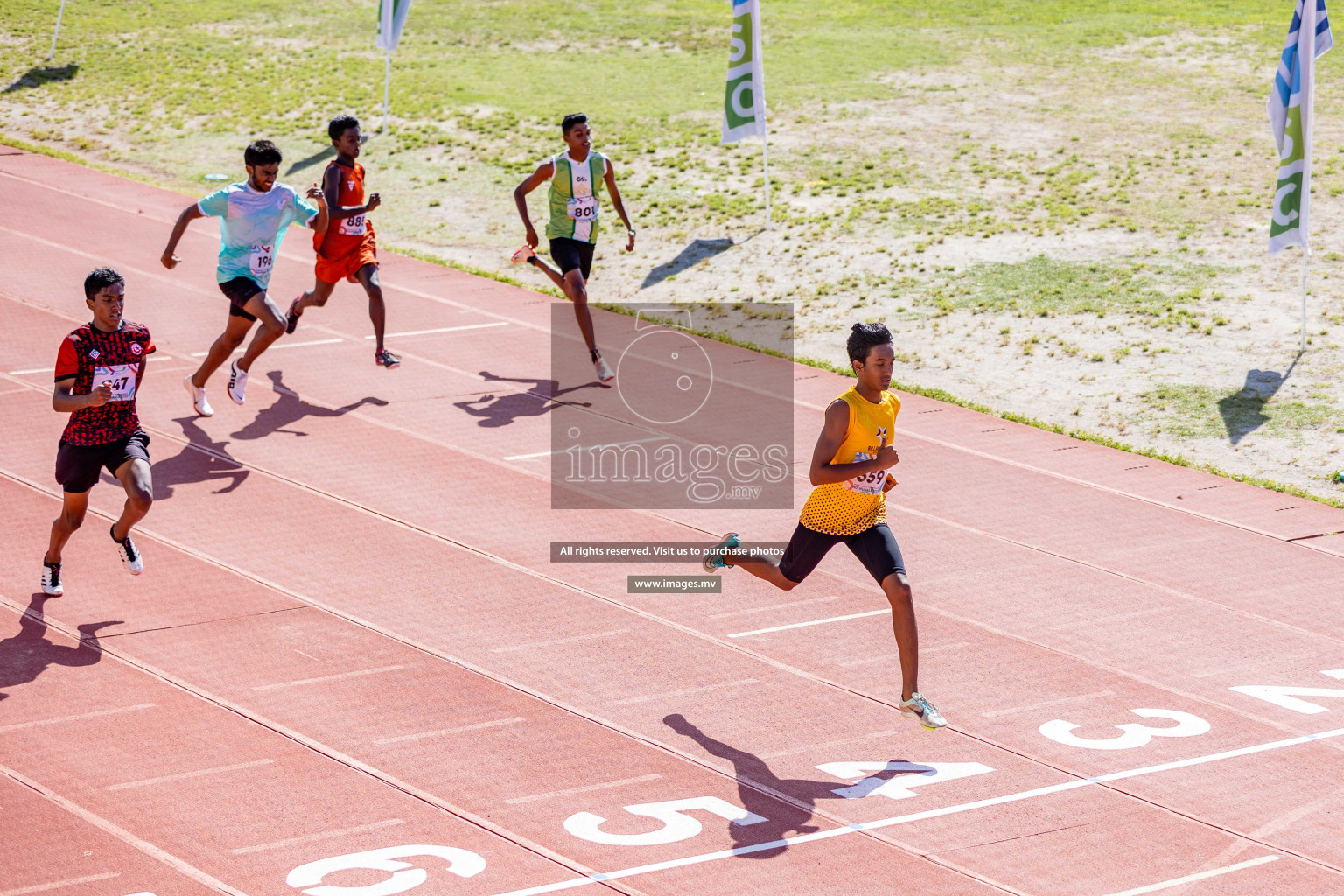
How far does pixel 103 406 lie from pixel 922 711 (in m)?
4.60

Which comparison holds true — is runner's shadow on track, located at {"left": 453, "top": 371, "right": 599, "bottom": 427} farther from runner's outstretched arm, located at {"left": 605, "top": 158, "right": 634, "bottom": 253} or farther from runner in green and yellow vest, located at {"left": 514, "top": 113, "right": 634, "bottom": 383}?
runner's outstretched arm, located at {"left": 605, "top": 158, "right": 634, "bottom": 253}

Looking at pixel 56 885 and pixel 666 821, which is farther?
pixel 666 821

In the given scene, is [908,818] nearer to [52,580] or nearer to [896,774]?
[896,774]

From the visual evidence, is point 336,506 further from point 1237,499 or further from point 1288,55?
point 1288,55

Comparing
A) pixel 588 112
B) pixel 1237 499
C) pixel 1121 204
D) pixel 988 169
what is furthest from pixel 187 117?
pixel 1237 499

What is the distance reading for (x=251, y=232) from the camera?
36.5 feet

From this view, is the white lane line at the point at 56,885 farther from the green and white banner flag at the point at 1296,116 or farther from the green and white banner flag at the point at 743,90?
the green and white banner flag at the point at 743,90

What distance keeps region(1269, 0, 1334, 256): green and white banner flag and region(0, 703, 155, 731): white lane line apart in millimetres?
11589

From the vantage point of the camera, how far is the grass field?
15.2 meters

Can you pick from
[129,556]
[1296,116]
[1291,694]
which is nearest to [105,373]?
[129,556]

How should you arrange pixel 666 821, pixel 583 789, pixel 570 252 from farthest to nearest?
pixel 570 252 → pixel 583 789 → pixel 666 821

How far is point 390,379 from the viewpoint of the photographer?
13312 millimetres

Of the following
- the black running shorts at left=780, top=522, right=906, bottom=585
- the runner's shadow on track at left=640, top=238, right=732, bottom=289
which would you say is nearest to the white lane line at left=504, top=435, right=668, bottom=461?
the black running shorts at left=780, top=522, right=906, bottom=585

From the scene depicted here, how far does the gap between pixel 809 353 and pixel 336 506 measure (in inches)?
252
